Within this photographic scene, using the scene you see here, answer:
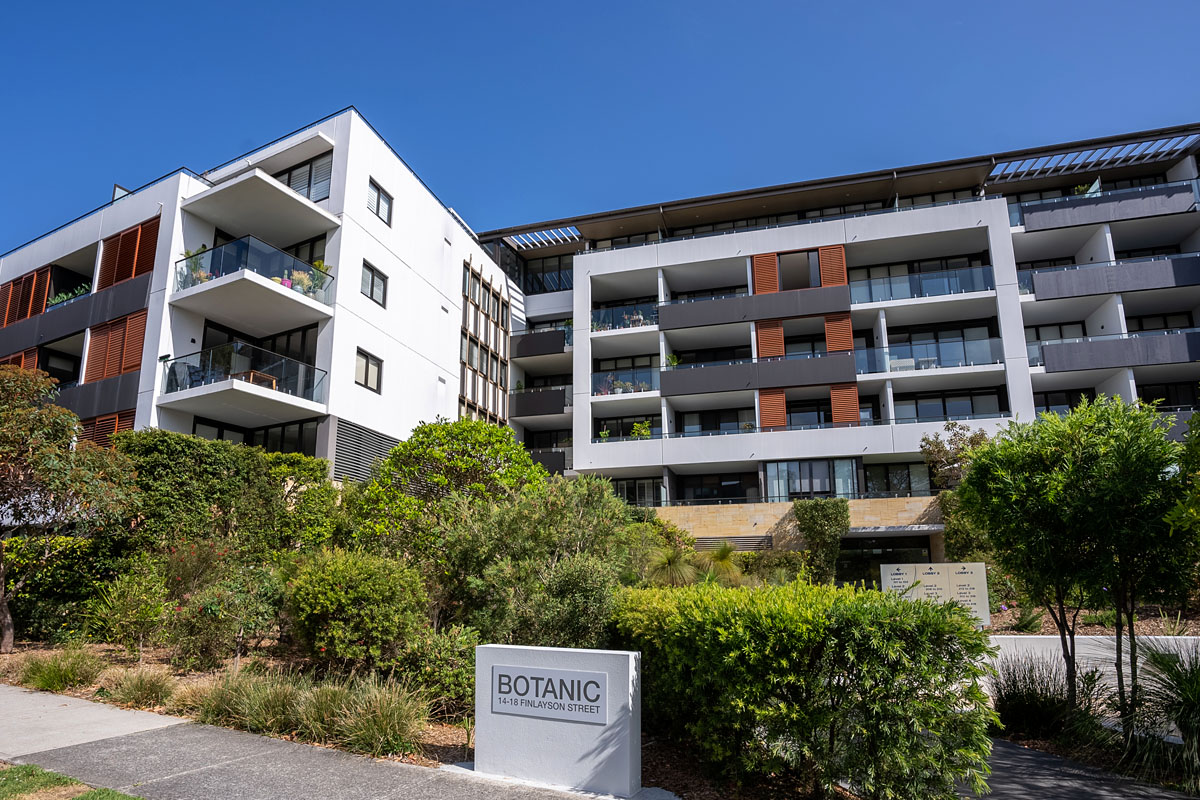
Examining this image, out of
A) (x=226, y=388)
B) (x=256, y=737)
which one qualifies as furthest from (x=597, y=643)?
(x=226, y=388)

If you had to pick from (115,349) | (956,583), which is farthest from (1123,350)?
(115,349)

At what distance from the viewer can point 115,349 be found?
22656 millimetres

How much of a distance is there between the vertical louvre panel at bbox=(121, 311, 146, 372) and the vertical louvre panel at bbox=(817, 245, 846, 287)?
25850 millimetres

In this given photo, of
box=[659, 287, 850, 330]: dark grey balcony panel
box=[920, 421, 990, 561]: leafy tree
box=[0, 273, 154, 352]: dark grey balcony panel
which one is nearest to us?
box=[0, 273, 154, 352]: dark grey balcony panel

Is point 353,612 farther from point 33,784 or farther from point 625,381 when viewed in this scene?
point 625,381

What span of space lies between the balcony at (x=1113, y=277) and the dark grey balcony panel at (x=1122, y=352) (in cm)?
225

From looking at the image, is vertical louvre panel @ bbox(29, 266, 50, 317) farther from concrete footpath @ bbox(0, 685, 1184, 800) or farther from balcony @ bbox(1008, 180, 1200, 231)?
balcony @ bbox(1008, 180, 1200, 231)

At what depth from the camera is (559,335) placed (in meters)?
35.2

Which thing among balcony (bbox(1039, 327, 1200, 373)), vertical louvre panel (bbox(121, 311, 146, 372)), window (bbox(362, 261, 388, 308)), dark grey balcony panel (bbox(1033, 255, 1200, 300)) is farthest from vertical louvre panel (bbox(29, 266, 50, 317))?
dark grey balcony panel (bbox(1033, 255, 1200, 300))

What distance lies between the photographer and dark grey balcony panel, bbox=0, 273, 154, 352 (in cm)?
2266

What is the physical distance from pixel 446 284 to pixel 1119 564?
25369 millimetres

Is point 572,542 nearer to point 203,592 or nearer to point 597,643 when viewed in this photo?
point 597,643

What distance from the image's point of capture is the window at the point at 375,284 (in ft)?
78.9

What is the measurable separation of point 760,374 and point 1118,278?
592 inches
